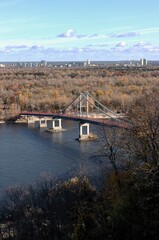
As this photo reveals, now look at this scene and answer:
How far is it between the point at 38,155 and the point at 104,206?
13947mm

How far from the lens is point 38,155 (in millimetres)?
24672

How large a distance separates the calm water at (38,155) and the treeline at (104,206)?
3.96m

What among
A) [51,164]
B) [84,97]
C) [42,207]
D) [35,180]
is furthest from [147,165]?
[84,97]

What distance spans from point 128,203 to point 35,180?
320 inches

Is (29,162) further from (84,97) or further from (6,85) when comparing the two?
(6,85)

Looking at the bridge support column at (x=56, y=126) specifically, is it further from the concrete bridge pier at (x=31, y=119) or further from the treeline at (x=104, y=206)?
the treeline at (x=104, y=206)

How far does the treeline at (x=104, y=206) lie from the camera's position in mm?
9359

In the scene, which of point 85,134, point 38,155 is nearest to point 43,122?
point 85,134

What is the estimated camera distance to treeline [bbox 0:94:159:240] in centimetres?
936

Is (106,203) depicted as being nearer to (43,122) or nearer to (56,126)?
(56,126)

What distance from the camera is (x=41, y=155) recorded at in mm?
24750

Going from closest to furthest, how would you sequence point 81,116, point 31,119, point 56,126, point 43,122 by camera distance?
point 56,126
point 81,116
point 43,122
point 31,119

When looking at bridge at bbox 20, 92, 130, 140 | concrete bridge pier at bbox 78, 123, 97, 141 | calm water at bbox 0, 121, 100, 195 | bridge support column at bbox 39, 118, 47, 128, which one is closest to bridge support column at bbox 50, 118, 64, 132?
bridge at bbox 20, 92, 130, 140

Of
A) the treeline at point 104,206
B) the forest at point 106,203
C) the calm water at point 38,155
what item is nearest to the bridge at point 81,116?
the calm water at point 38,155
